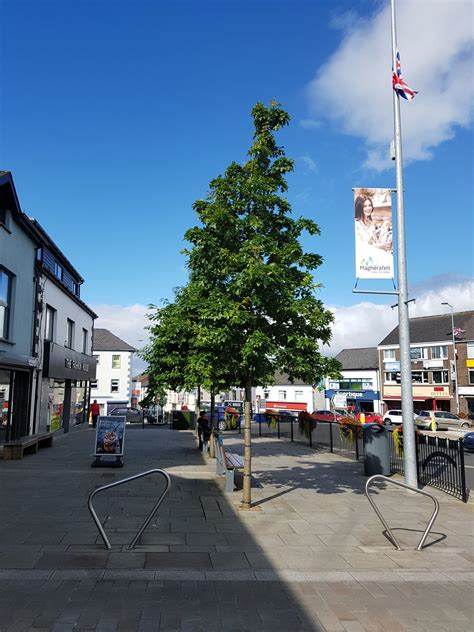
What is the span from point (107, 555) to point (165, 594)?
1431 mm

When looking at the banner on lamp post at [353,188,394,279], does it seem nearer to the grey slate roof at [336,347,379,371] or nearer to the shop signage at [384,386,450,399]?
the shop signage at [384,386,450,399]

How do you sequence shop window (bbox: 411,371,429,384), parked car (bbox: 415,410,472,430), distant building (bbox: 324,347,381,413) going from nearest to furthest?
parked car (bbox: 415,410,472,430)
shop window (bbox: 411,371,429,384)
distant building (bbox: 324,347,381,413)

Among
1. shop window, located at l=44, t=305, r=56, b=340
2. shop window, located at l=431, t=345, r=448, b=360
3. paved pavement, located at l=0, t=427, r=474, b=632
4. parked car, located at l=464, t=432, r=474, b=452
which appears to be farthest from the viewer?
shop window, located at l=431, t=345, r=448, b=360

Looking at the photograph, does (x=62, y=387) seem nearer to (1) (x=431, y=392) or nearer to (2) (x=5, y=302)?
(2) (x=5, y=302)

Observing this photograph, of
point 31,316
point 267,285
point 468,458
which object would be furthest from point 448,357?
point 267,285

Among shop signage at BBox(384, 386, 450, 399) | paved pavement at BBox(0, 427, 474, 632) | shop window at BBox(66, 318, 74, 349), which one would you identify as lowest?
paved pavement at BBox(0, 427, 474, 632)

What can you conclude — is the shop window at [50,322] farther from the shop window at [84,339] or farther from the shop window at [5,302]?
the shop window at [84,339]

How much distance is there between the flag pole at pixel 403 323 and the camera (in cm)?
1130

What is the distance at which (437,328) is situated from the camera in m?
55.6

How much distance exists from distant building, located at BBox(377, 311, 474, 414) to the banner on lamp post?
1616 inches

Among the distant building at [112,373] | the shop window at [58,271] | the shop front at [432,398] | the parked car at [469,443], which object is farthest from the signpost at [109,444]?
the distant building at [112,373]

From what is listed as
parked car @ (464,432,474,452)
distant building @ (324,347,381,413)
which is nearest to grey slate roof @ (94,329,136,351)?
distant building @ (324,347,381,413)

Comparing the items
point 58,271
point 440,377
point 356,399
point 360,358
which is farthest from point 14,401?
point 360,358

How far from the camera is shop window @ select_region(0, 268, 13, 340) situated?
15.1 m
